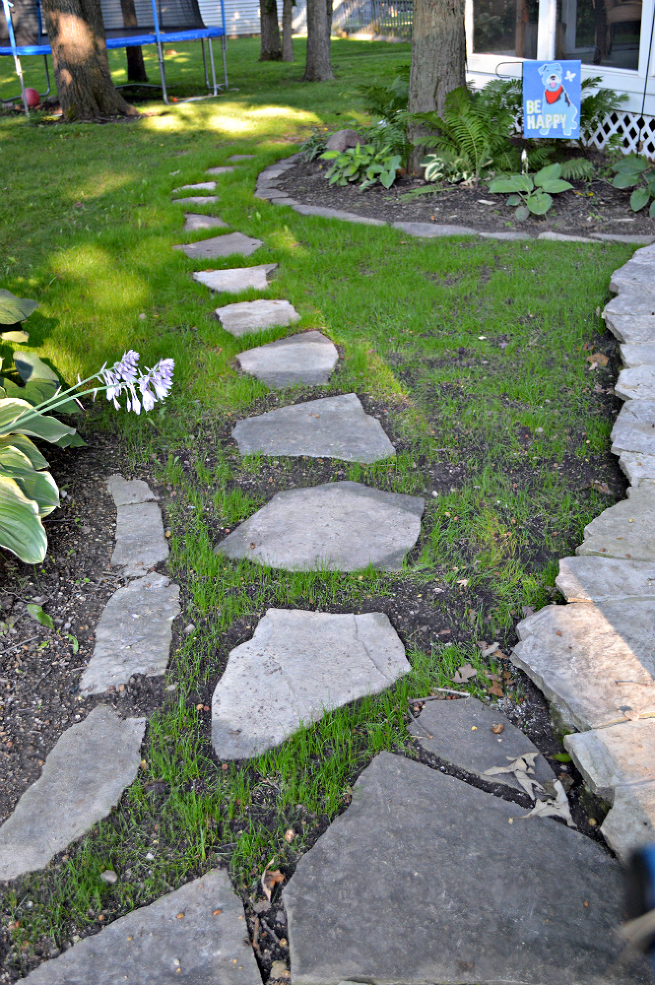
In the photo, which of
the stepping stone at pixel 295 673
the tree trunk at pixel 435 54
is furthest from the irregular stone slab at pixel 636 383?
the tree trunk at pixel 435 54

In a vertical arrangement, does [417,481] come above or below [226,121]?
below

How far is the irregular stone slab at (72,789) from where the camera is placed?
1745mm

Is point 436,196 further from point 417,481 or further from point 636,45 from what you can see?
point 417,481

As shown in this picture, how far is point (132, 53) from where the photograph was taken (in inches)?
520

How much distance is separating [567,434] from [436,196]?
359 cm

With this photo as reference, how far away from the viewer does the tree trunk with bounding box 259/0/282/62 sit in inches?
640

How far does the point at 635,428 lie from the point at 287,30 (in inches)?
661

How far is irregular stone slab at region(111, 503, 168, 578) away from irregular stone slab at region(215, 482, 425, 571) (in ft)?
0.74

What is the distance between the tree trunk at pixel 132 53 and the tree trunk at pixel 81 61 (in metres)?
2.83

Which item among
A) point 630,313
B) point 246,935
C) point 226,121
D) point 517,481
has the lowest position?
point 246,935

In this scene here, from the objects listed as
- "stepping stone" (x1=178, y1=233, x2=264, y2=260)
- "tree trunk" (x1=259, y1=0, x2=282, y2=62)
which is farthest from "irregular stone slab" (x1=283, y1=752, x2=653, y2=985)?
"tree trunk" (x1=259, y1=0, x2=282, y2=62)

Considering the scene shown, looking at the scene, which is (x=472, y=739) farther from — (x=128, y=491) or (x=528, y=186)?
(x=528, y=186)

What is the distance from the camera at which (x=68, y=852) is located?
68.4 inches

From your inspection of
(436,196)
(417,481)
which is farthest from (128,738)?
(436,196)
